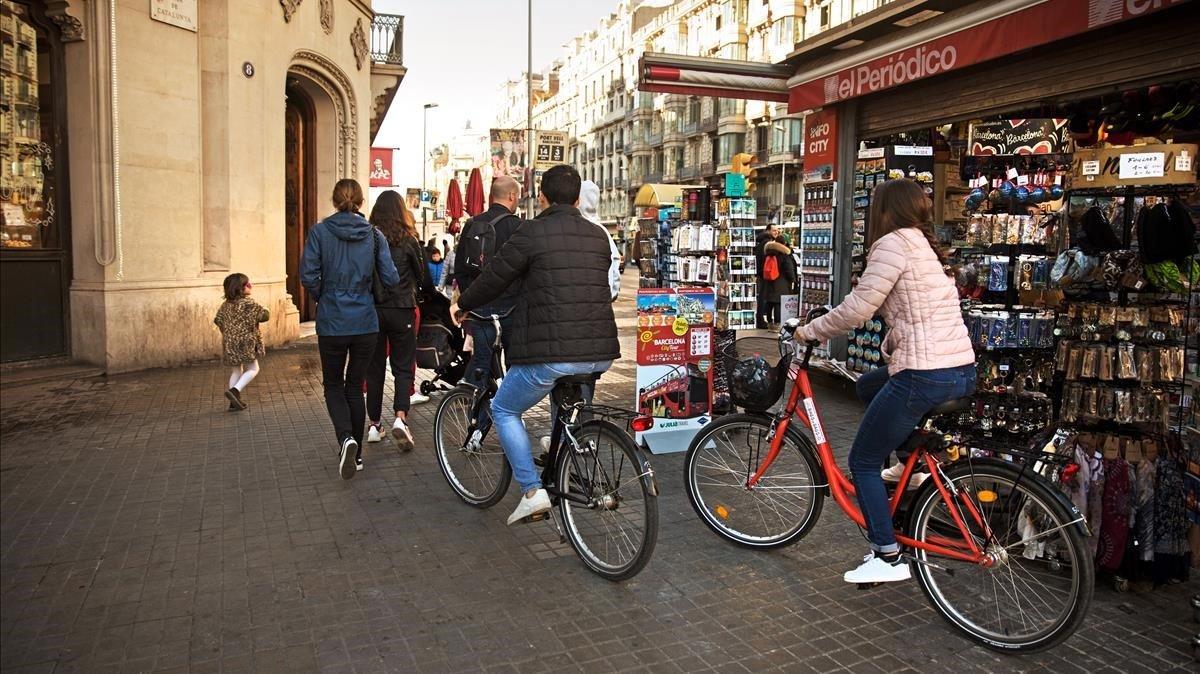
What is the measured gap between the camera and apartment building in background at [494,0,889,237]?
2165 inches

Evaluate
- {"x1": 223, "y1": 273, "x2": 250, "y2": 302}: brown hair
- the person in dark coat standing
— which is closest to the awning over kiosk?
the person in dark coat standing

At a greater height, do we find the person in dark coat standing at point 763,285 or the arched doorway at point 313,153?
the arched doorway at point 313,153

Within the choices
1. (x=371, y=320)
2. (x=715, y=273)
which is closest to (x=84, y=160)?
(x=371, y=320)

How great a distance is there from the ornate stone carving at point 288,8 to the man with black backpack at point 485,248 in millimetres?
7816

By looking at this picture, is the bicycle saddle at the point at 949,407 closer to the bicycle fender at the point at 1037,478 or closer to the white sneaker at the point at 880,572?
the bicycle fender at the point at 1037,478

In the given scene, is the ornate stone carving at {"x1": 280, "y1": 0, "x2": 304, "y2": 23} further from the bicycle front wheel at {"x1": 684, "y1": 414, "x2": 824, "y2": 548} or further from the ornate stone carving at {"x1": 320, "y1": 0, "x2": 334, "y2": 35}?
the bicycle front wheel at {"x1": 684, "y1": 414, "x2": 824, "y2": 548}

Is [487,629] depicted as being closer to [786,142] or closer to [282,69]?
[282,69]

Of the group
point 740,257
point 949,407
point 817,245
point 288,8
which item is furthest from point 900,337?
point 288,8

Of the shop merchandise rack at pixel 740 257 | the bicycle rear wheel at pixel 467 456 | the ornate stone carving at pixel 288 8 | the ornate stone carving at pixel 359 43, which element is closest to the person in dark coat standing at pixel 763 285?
the shop merchandise rack at pixel 740 257

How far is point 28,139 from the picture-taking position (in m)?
9.52

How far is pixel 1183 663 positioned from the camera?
3451mm

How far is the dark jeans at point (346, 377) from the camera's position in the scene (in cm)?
591

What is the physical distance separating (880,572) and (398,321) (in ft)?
13.5

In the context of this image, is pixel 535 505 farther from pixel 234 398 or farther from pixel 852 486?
pixel 234 398
